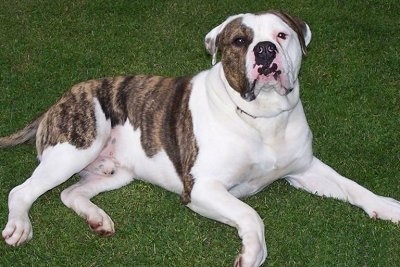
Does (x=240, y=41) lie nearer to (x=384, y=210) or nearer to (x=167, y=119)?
(x=167, y=119)

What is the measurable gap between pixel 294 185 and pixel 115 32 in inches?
132

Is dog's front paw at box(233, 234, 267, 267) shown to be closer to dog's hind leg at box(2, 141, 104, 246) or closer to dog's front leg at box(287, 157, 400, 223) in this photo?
dog's front leg at box(287, 157, 400, 223)

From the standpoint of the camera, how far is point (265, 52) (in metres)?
4.33

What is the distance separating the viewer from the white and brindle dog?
176 inches

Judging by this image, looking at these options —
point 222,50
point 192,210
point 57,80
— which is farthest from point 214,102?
point 57,80

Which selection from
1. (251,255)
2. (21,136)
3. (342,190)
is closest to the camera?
(251,255)

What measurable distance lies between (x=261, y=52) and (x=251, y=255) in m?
1.14

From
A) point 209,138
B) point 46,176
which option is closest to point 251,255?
point 209,138

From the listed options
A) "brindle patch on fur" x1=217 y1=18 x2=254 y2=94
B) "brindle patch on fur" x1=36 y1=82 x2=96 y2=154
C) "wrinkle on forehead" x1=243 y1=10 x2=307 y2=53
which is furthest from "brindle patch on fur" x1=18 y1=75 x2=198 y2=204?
"wrinkle on forehead" x1=243 y1=10 x2=307 y2=53

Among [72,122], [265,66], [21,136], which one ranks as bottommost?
[21,136]

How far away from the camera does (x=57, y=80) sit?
6801 mm

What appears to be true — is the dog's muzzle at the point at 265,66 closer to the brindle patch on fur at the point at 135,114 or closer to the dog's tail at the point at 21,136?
the brindle patch on fur at the point at 135,114

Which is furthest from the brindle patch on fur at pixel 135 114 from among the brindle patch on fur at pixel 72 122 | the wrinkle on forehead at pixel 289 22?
the wrinkle on forehead at pixel 289 22

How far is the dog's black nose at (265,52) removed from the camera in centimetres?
432
